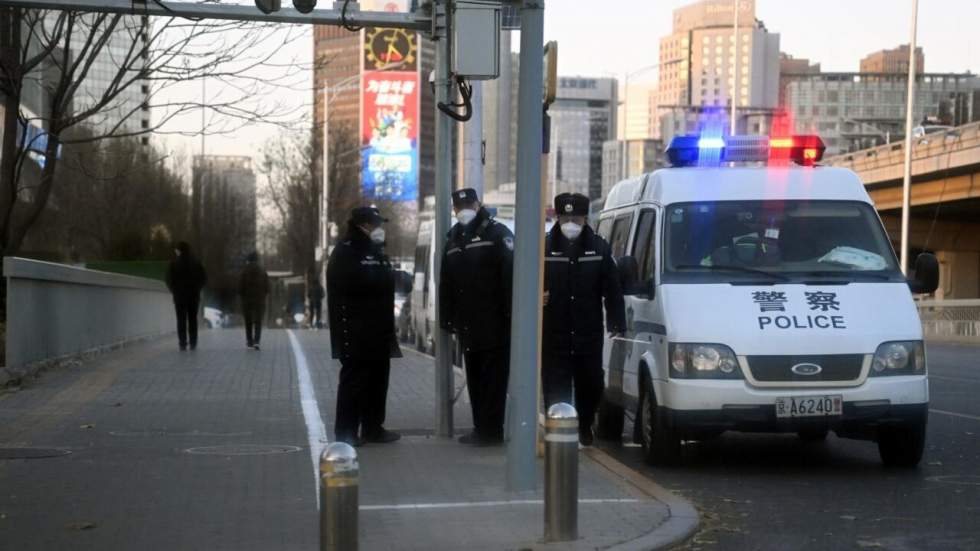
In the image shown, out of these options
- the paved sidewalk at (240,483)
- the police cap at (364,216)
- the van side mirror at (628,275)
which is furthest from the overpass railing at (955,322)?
the police cap at (364,216)

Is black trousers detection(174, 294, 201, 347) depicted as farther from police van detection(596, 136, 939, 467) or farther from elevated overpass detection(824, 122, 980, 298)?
elevated overpass detection(824, 122, 980, 298)

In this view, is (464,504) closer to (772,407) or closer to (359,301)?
(772,407)

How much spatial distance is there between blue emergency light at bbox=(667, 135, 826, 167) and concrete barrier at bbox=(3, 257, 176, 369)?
28.2ft

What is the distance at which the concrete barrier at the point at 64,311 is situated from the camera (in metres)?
17.4

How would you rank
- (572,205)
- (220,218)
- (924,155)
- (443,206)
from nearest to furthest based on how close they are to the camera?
(572,205) < (443,206) < (924,155) < (220,218)

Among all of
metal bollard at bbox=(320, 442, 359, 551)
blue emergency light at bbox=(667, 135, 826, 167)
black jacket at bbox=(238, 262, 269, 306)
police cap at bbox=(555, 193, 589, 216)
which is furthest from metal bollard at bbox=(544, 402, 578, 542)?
black jacket at bbox=(238, 262, 269, 306)

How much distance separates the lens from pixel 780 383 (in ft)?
33.3

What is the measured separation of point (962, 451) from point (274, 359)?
12723 mm

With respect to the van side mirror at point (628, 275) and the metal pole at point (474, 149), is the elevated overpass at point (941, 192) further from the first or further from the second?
the van side mirror at point (628, 275)

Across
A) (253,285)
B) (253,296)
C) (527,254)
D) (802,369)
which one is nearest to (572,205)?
(802,369)

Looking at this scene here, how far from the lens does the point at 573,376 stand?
11547 mm

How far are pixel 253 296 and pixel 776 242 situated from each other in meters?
17.1

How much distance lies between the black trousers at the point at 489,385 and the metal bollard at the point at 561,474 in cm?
384

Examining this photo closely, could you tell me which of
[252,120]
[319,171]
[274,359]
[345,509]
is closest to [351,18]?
[345,509]
